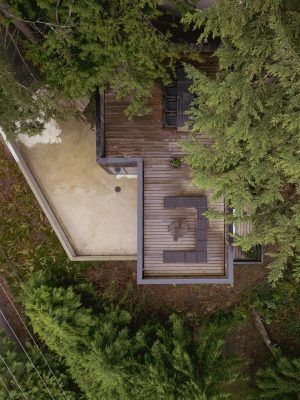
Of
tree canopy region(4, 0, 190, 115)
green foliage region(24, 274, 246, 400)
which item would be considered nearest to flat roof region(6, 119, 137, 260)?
green foliage region(24, 274, 246, 400)

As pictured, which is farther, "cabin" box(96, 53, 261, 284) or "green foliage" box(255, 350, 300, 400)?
"green foliage" box(255, 350, 300, 400)

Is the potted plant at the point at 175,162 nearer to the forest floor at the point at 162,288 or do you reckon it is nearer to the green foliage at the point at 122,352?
the forest floor at the point at 162,288

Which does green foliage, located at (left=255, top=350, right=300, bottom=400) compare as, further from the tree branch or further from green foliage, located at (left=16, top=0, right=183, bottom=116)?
the tree branch

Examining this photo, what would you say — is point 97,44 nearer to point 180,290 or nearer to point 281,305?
point 180,290

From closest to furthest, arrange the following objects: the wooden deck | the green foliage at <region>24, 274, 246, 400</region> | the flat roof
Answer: the green foliage at <region>24, 274, 246, 400</region> → the wooden deck → the flat roof

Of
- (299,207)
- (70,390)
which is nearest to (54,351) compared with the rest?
(70,390)

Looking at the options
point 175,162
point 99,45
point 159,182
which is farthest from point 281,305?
point 99,45

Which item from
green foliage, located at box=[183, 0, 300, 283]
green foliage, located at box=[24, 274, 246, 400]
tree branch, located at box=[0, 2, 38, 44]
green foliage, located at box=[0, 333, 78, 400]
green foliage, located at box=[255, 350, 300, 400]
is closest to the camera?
green foliage, located at box=[183, 0, 300, 283]
